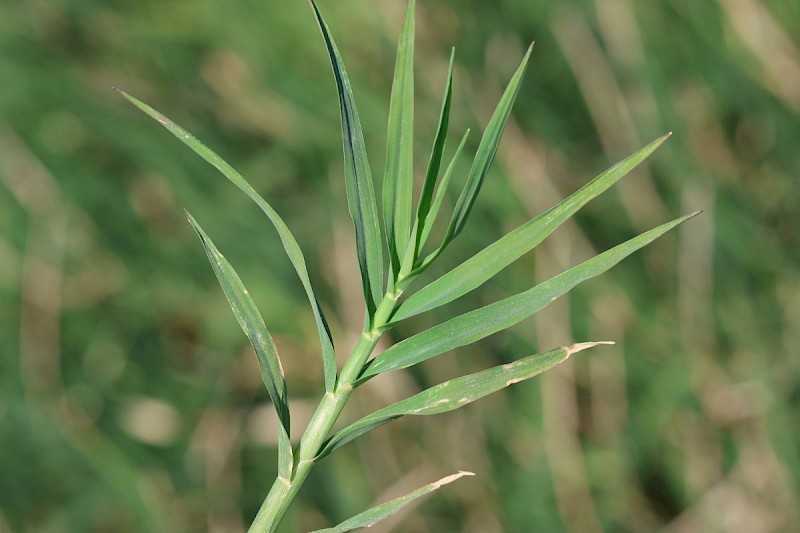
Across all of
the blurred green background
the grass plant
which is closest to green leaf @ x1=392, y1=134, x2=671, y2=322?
the grass plant

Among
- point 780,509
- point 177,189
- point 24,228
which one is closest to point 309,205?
point 177,189

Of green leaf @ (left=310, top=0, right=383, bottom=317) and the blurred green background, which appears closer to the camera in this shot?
green leaf @ (left=310, top=0, right=383, bottom=317)

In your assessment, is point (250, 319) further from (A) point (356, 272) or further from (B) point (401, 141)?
(A) point (356, 272)

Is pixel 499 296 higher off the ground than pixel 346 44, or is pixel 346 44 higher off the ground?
pixel 346 44

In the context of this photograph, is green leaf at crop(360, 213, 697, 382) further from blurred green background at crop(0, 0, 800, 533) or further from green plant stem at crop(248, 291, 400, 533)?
blurred green background at crop(0, 0, 800, 533)

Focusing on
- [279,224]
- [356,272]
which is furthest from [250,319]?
[356,272]

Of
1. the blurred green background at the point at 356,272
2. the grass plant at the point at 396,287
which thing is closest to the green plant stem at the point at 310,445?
the grass plant at the point at 396,287

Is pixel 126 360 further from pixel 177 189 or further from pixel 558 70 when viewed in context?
pixel 558 70
